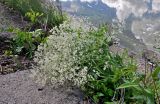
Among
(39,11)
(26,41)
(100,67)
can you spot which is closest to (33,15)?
(39,11)

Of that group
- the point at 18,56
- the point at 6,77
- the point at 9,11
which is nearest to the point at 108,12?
the point at 9,11

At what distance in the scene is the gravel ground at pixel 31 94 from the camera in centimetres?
525

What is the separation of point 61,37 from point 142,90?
1.14m

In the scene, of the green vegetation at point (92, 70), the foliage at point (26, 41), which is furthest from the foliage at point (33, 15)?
the green vegetation at point (92, 70)

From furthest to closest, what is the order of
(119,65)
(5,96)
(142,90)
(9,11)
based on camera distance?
(9,11) < (119,65) < (5,96) < (142,90)

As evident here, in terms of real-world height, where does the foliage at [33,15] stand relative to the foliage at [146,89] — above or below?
above

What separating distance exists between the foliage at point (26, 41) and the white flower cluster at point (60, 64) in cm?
98

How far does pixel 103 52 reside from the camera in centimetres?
573

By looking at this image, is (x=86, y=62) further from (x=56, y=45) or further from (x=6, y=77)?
(x=6, y=77)

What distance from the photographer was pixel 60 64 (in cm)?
536

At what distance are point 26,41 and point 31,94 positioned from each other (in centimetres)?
153

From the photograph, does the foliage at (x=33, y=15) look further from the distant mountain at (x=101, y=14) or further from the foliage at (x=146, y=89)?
the foliage at (x=146, y=89)

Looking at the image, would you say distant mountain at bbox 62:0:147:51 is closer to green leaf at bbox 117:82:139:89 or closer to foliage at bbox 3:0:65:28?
foliage at bbox 3:0:65:28

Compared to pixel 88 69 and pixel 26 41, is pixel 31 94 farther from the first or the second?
pixel 26 41
